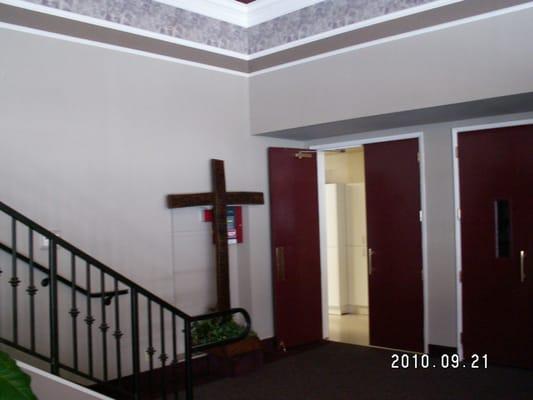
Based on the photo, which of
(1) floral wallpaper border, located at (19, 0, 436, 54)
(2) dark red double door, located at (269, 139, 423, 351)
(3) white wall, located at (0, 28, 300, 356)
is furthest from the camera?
(2) dark red double door, located at (269, 139, 423, 351)

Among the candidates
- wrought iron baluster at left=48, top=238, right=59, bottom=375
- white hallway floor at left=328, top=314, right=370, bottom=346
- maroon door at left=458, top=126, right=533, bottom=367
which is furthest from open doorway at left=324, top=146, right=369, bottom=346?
wrought iron baluster at left=48, top=238, right=59, bottom=375

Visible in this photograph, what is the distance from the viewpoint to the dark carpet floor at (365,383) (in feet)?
13.1

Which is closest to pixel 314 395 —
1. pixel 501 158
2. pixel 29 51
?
pixel 501 158

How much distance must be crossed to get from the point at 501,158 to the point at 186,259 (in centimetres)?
290

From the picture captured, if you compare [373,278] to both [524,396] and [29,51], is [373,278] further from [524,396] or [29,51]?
[29,51]

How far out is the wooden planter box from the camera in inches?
179

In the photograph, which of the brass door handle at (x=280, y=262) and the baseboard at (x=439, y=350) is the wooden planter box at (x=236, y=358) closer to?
the brass door handle at (x=280, y=262)

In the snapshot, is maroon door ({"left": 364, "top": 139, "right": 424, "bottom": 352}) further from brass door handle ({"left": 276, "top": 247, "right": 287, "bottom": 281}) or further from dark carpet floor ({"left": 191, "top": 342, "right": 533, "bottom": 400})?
brass door handle ({"left": 276, "top": 247, "right": 287, "bottom": 281})

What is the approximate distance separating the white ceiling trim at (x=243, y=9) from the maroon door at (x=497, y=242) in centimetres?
197

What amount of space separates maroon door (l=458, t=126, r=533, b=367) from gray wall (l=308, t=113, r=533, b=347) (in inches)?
4.2

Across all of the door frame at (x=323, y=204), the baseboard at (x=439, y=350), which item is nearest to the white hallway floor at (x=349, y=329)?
the door frame at (x=323, y=204)

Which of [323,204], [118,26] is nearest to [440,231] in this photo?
[323,204]

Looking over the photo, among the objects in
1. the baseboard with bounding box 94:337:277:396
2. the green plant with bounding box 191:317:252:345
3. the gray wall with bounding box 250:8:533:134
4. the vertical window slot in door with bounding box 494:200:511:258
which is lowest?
the baseboard with bounding box 94:337:277:396

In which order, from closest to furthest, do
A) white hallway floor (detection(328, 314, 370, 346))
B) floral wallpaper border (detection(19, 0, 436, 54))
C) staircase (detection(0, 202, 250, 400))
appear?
staircase (detection(0, 202, 250, 400)) → floral wallpaper border (detection(19, 0, 436, 54)) → white hallway floor (detection(328, 314, 370, 346))
